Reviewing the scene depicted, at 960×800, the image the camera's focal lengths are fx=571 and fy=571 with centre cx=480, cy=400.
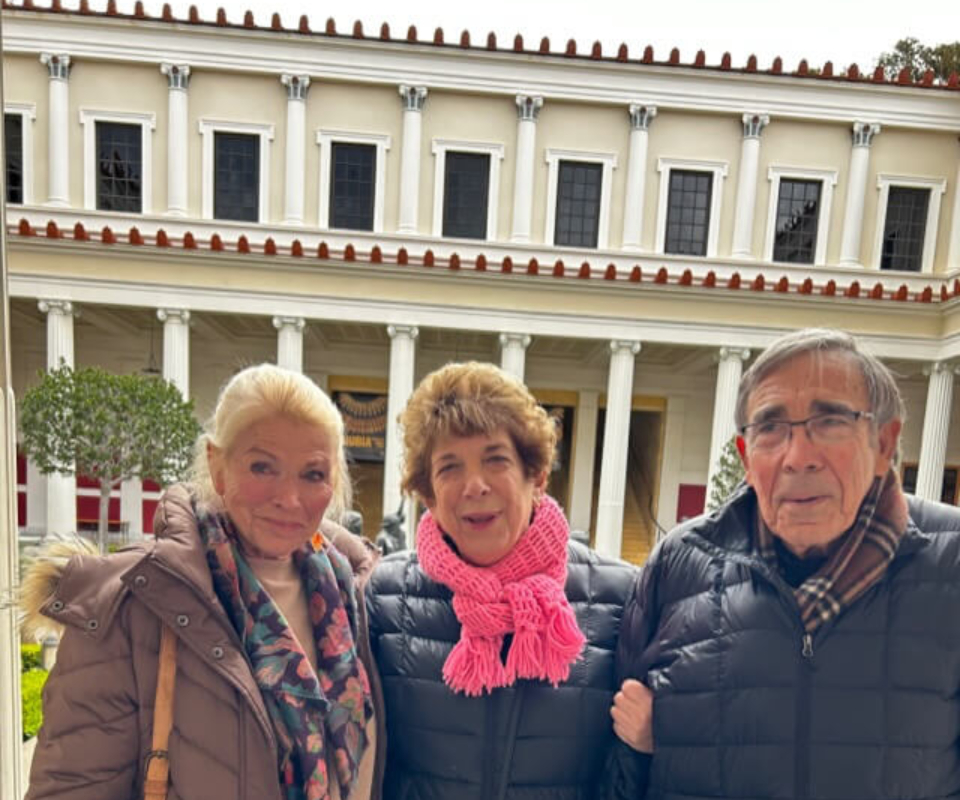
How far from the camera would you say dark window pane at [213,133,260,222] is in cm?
1444

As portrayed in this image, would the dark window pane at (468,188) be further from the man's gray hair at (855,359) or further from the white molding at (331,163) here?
the man's gray hair at (855,359)

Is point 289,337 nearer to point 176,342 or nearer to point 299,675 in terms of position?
point 176,342

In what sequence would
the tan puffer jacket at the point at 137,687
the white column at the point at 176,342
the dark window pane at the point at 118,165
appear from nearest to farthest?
1. the tan puffer jacket at the point at 137,687
2. the white column at the point at 176,342
3. the dark window pane at the point at 118,165

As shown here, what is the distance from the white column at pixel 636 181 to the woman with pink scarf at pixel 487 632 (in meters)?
14.4

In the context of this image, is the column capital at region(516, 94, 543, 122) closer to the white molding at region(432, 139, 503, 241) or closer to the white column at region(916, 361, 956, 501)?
the white molding at region(432, 139, 503, 241)

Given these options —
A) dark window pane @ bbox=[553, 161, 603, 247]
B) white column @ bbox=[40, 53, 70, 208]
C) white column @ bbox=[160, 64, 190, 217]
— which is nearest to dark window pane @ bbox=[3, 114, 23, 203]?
white column @ bbox=[40, 53, 70, 208]

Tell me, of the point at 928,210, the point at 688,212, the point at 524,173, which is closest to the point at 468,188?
the point at 524,173

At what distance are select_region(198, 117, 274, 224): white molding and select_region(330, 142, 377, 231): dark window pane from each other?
160 centimetres

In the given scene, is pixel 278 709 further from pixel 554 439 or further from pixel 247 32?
pixel 247 32

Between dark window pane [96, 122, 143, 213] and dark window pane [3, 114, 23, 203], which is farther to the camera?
dark window pane [96, 122, 143, 213]

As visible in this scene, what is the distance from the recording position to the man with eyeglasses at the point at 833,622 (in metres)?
1.40

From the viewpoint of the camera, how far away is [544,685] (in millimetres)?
1590

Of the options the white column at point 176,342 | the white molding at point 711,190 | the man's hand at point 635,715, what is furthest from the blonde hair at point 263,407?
the white molding at point 711,190

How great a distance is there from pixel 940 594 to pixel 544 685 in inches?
40.4
